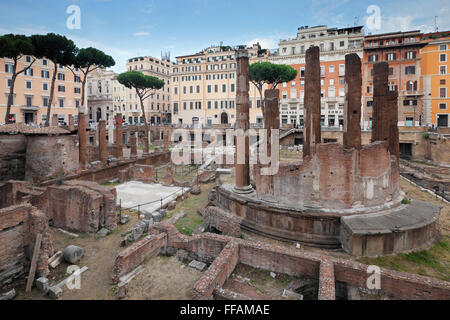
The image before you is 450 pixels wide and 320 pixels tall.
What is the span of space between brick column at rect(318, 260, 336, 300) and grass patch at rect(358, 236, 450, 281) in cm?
237

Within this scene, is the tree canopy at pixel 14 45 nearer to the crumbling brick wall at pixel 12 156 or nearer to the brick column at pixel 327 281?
the crumbling brick wall at pixel 12 156

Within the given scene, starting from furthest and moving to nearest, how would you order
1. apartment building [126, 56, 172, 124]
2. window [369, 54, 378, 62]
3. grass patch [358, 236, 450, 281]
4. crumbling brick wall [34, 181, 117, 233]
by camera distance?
1. apartment building [126, 56, 172, 124]
2. window [369, 54, 378, 62]
3. crumbling brick wall [34, 181, 117, 233]
4. grass patch [358, 236, 450, 281]

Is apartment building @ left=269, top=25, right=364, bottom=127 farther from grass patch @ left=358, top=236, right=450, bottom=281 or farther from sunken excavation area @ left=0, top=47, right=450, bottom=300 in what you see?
grass patch @ left=358, top=236, right=450, bottom=281

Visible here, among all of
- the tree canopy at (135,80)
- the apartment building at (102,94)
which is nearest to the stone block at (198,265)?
the tree canopy at (135,80)

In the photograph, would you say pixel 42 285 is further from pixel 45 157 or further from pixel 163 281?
pixel 45 157

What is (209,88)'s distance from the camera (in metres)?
50.8

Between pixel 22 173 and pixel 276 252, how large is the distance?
16.1m

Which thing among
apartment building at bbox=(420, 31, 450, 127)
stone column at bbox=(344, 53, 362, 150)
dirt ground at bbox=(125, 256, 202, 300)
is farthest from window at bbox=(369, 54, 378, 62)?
dirt ground at bbox=(125, 256, 202, 300)

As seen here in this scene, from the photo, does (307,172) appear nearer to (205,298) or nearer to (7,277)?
(205,298)

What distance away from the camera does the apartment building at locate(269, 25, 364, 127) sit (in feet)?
132

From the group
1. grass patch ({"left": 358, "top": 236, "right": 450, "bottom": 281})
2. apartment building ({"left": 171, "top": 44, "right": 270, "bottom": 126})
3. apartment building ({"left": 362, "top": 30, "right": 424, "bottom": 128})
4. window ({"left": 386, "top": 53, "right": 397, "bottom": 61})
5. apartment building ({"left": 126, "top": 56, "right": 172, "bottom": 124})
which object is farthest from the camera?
apartment building ({"left": 126, "top": 56, "right": 172, "bottom": 124})

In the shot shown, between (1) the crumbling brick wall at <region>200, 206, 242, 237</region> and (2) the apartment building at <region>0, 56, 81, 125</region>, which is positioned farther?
(2) the apartment building at <region>0, 56, 81, 125</region>

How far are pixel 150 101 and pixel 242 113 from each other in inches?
1859
